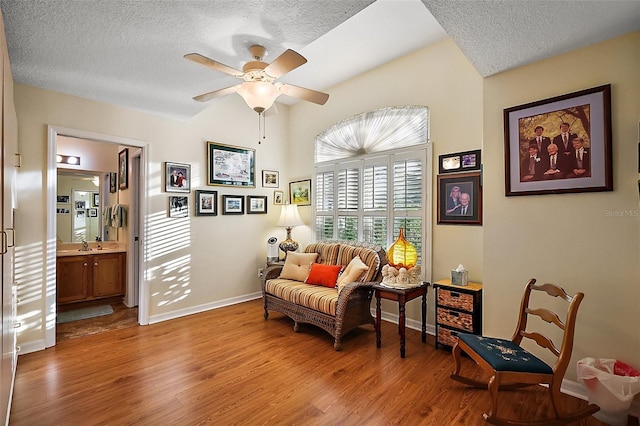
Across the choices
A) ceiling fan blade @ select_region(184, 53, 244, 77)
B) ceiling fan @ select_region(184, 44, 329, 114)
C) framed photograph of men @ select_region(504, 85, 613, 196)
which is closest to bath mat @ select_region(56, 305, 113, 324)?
ceiling fan @ select_region(184, 44, 329, 114)

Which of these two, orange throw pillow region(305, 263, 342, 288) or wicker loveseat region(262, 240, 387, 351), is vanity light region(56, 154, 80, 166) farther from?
orange throw pillow region(305, 263, 342, 288)

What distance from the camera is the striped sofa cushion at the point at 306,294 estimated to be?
10.3ft

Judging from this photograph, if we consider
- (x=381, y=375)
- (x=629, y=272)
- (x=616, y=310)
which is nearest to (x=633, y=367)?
(x=616, y=310)

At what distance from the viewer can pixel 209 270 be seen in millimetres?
4336

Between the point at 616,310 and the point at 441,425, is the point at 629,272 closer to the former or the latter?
the point at 616,310

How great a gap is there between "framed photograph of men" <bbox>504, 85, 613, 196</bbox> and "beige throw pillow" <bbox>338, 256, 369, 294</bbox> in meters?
1.50

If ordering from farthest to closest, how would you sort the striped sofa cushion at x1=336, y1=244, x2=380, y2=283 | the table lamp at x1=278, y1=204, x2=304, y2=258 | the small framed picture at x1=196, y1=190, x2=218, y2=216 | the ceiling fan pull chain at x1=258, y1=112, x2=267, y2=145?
the ceiling fan pull chain at x1=258, y1=112, x2=267, y2=145
the table lamp at x1=278, y1=204, x2=304, y2=258
the small framed picture at x1=196, y1=190, x2=218, y2=216
the striped sofa cushion at x1=336, y1=244, x2=380, y2=283

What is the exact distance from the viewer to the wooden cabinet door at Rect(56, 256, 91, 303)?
423cm

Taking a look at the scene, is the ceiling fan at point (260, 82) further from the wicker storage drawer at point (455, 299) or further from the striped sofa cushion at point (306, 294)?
the wicker storage drawer at point (455, 299)

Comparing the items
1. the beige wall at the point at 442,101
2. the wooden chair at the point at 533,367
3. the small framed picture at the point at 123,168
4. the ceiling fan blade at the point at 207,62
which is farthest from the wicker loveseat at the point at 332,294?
the small framed picture at the point at 123,168

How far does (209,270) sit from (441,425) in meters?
3.35

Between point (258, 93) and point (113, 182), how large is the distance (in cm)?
409

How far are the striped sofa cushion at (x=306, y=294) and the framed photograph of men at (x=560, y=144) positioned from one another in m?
1.87

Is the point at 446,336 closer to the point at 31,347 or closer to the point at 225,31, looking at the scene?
the point at 225,31
